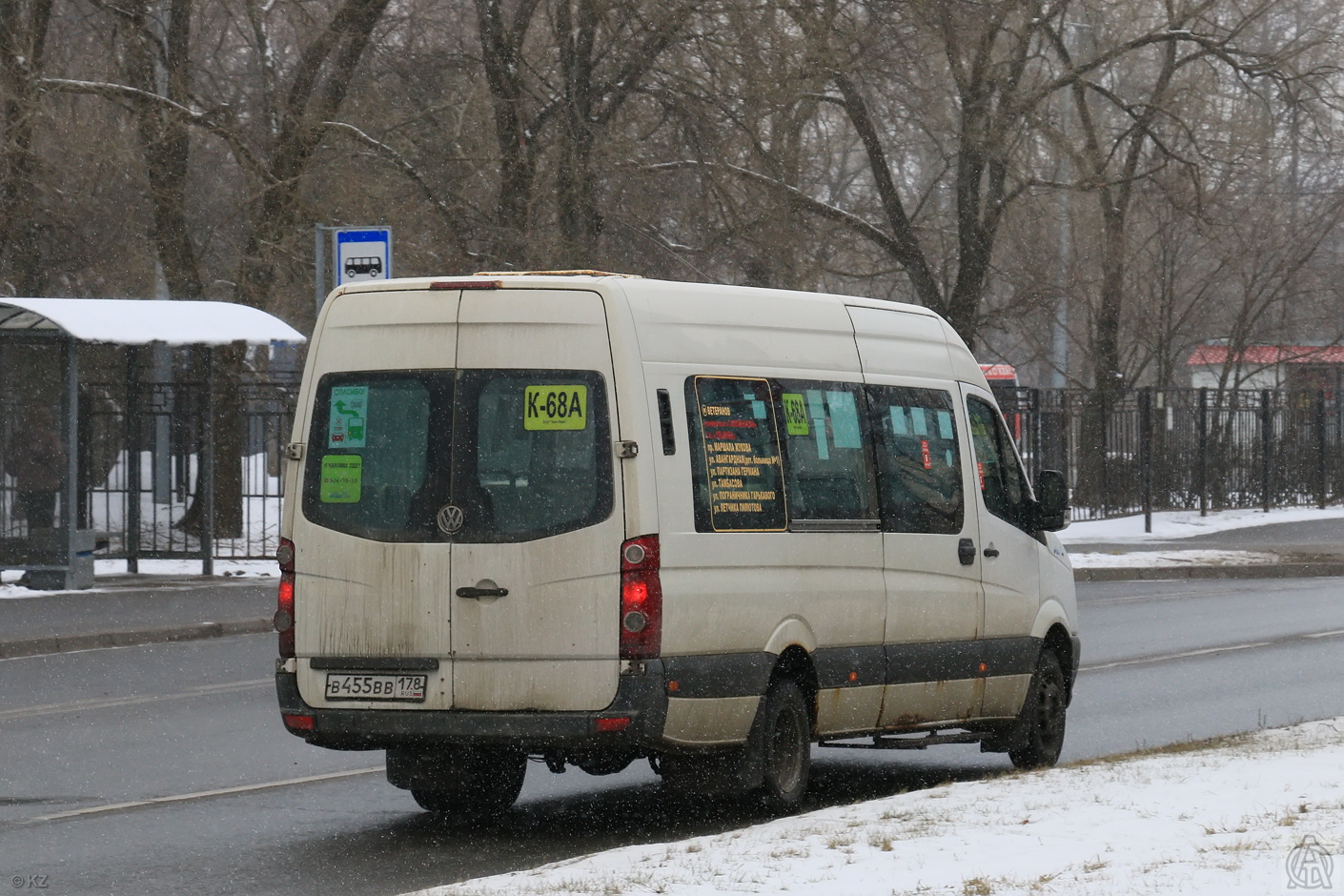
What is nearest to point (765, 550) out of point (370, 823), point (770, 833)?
point (770, 833)

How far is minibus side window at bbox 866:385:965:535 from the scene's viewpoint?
902 centimetres

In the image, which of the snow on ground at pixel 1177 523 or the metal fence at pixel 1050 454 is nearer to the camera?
the metal fence at pixel 1050 454

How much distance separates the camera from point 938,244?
105 feet

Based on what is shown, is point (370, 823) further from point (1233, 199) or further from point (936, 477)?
point (1233, 199)

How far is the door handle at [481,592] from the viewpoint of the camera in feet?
25.2

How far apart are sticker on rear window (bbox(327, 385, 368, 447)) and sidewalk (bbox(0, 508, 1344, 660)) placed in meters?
8.15

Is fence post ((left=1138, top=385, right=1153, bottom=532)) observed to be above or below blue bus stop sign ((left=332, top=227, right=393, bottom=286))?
below

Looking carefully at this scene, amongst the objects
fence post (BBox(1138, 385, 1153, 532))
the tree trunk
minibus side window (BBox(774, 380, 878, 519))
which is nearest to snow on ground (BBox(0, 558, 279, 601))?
the tree trunk

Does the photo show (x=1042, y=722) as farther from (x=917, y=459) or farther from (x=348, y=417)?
(x=348, y=417)

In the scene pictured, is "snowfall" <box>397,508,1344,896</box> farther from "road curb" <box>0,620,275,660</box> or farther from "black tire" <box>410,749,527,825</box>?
"road curb" <box>0,620,275,660</box>

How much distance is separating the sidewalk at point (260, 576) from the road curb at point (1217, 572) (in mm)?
12

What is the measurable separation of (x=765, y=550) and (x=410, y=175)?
48.8ft

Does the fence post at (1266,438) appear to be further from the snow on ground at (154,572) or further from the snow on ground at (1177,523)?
the snow on ground at (154,572)
